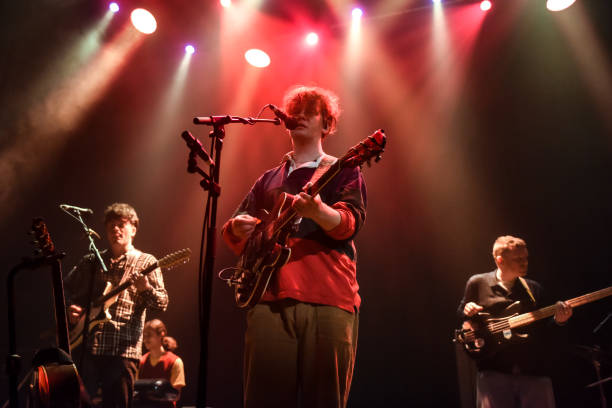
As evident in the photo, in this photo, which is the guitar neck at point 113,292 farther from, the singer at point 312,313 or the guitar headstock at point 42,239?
the singer at point 312,313

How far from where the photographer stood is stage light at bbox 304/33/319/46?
577cm

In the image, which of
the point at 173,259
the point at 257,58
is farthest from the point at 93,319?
the point at 257,58

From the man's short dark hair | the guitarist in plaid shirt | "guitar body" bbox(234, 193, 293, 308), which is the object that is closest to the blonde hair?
"guitar body" bbox(234, 193, 293, 308)

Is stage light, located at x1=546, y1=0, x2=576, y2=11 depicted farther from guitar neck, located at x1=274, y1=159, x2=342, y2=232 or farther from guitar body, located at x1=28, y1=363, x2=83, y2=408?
guitar body, located at x1=28, y1=363, x2=83, y2=408

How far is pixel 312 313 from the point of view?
1931 millimetres

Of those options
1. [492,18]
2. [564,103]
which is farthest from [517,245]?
[492,18]

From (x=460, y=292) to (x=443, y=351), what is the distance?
79 centimetres

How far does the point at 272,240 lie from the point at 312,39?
443cm

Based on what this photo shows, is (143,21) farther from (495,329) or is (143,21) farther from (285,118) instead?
(495,329)

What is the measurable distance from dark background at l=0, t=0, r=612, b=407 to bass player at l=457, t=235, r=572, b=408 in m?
1.15

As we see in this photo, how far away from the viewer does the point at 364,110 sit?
6.20 meters

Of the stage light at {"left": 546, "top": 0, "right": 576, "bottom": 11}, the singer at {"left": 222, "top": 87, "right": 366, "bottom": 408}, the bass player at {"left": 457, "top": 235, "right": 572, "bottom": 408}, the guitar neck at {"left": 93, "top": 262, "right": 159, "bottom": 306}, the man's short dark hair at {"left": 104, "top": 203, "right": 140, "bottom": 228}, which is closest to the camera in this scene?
the singer at {"left": 222, "top": 87, "right": 366, "bottom": 408}

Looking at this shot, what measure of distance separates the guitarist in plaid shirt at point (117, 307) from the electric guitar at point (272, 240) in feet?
6.36

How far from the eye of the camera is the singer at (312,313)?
1.84 m
